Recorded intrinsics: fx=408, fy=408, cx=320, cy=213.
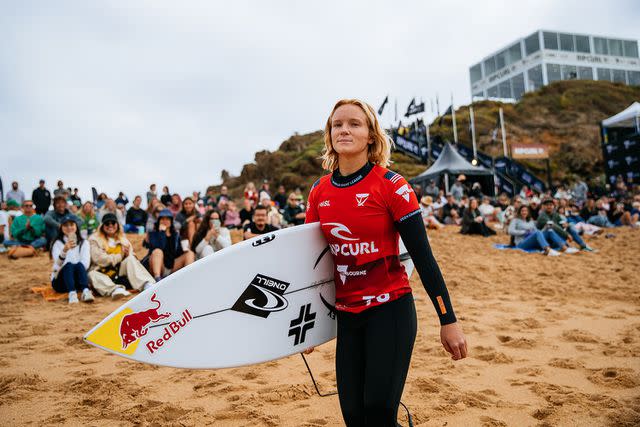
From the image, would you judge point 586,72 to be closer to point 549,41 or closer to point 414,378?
point 549,41

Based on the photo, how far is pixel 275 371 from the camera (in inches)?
124

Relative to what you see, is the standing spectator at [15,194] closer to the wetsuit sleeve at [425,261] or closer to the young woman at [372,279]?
the young woman at [372,279]

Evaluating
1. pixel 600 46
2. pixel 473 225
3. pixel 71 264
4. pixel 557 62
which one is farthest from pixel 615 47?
pixel 71 264

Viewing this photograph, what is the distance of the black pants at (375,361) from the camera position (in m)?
1.55

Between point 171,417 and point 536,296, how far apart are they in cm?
494

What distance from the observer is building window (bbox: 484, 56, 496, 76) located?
58562 mm

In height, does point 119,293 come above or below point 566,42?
below

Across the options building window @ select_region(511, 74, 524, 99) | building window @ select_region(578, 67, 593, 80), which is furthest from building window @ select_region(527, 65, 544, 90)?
building window @ select_region(578, 67, 593, 80)

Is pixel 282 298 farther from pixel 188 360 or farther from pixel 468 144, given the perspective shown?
pixel 468 144

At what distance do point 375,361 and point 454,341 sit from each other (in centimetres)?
31

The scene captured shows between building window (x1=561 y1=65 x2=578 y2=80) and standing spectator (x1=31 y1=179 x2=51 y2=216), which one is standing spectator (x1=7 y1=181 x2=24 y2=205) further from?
building window (x1=561 y1=65 x2=578 y2=80)

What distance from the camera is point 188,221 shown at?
6.75 metres

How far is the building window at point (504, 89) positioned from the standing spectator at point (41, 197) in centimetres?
5736

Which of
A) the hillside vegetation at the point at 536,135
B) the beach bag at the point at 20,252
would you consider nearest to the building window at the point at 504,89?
the hillside vegetation at the point at 536,135
